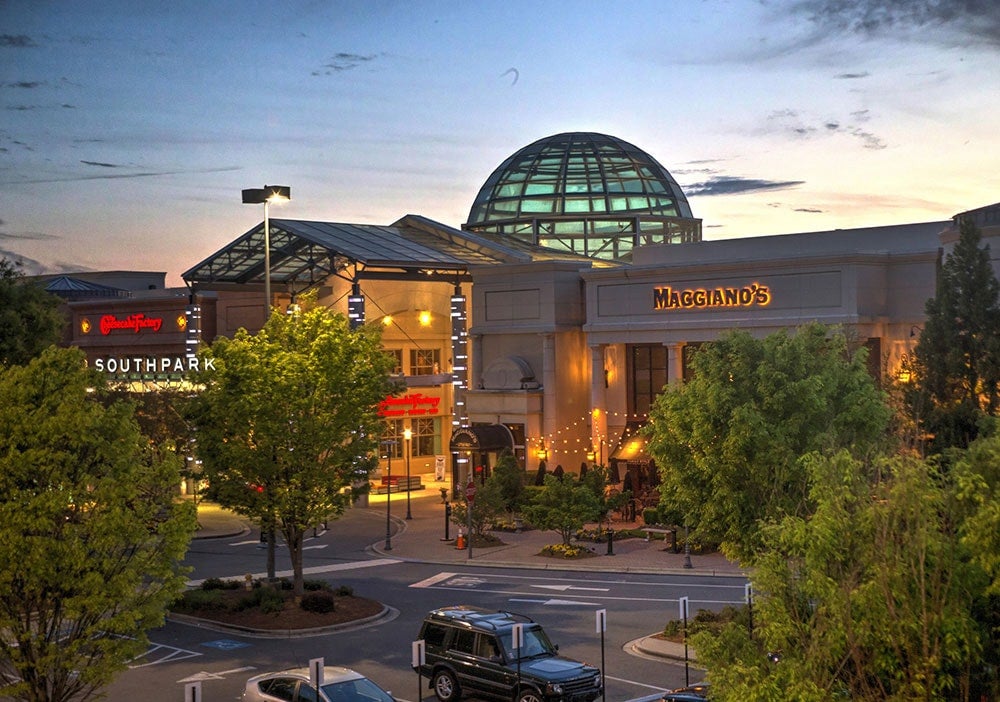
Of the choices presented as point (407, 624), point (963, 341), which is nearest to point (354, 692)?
point (407, 624)

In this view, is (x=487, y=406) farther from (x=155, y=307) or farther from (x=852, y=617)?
(x=852, y=617)

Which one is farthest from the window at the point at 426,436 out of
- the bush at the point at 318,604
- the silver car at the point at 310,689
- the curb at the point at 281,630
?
the silver car at the point at 310,689

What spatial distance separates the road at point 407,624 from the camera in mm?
27234

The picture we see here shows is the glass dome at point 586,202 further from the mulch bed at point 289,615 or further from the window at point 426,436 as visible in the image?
the mulch bed at point 289,615

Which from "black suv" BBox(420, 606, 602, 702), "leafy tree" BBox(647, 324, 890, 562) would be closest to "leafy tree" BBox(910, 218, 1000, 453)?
"leafy tree" BBox(647, 324, 890, 562)

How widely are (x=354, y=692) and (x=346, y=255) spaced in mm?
39390

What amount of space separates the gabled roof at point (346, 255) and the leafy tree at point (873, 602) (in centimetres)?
4735

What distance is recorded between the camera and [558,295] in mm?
61125

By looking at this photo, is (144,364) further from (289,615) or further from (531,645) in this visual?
(531,645)

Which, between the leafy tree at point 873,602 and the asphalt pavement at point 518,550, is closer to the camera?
the leafy tree at point 873,602

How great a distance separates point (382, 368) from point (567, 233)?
143 ft

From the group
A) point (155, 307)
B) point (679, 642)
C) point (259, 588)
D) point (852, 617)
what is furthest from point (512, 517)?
point (852, 617)

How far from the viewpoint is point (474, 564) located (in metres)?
44.4

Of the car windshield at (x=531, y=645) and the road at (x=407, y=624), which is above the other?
the car windshield at (x=531, y=645)
